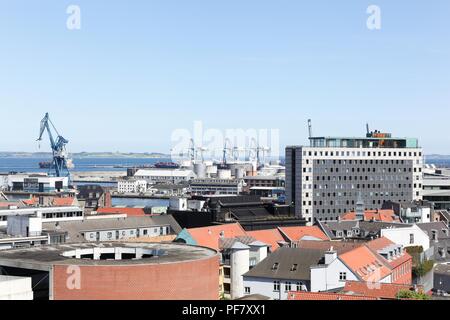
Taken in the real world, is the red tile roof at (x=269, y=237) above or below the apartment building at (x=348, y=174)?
below

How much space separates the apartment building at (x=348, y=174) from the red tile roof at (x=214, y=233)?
20309 mm

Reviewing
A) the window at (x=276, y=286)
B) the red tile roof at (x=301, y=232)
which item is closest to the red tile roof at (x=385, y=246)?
the window at (x=276, y=286)

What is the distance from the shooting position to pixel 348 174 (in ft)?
→ 221

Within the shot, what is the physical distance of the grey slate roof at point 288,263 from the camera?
32375 mm

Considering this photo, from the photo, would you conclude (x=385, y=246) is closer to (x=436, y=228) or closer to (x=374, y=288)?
(x=374, y=288)

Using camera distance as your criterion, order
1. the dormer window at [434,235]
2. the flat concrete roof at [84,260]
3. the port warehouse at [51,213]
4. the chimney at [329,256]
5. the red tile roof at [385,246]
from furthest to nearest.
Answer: the dormer window at [434,235], the port warehouse at [51,213], the red tile roof at [385,246], the chimney at [329,256], the flat concrete roof at [84,260]

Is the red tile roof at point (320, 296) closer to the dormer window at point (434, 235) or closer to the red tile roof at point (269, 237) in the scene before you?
the red tile roof at point (269, 237)

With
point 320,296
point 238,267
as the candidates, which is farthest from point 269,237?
point 320,296

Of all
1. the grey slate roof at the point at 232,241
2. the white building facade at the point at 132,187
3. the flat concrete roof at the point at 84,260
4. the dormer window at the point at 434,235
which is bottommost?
the white building facade at the point at 132,187

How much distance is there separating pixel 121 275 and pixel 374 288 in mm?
9860
